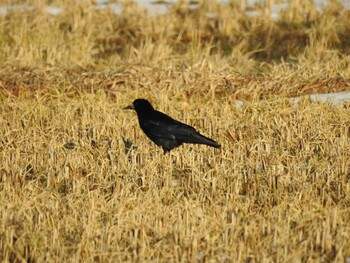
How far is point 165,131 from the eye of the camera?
829 cm

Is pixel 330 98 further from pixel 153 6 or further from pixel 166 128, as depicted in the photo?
pixel 153 6

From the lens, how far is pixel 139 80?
1107cm

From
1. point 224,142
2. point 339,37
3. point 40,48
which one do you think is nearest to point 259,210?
point 224,142

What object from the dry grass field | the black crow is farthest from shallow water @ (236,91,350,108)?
the black crow

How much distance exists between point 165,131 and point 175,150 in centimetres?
32

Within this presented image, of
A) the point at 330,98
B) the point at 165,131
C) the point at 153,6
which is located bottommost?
the point at 153,6

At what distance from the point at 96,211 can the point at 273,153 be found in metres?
2.16

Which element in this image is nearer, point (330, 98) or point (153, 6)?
point (330, 98)

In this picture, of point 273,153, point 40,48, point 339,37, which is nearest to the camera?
point 273,153

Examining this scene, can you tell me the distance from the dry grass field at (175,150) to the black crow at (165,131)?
0.40 feet

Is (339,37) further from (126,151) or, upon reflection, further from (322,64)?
(126,151)

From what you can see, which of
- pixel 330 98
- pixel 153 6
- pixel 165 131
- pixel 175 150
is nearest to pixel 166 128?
pixel 165 131

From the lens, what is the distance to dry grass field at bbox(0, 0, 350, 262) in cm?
614

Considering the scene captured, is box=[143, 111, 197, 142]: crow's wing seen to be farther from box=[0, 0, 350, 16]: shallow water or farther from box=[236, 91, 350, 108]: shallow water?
box=[0, 0, 350, 16]: shallow water
